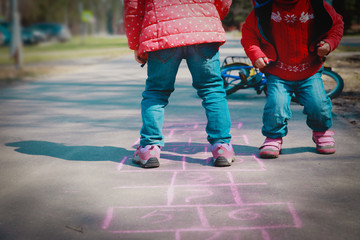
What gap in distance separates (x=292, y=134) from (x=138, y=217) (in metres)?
2.33

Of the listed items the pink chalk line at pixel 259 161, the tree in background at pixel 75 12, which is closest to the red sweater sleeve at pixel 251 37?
the pink chalk line at pixel 259 161

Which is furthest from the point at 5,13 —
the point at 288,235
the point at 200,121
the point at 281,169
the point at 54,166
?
the point at 288,235

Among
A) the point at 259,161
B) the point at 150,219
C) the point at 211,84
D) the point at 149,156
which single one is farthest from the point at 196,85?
the point at 150,219

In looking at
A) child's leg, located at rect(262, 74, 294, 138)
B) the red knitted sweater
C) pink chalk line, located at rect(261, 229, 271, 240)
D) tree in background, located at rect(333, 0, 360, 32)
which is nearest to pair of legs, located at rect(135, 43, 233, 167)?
child's leg, located at rect(262, 74, 294, 138)

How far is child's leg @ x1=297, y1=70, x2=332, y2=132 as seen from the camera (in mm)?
3477

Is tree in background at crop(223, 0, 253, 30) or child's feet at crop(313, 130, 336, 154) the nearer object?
child's feet at crop(313, 130, 336, 154)

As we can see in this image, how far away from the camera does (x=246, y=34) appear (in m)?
3.65

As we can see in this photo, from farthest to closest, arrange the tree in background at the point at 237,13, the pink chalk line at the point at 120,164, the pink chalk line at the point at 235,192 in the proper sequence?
the tree in background at the point at 237,13
the pink chalk line at the point at 120,164
the pink chalk line at the point at 235,192

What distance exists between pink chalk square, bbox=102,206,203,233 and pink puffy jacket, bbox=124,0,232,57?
117 centimetres

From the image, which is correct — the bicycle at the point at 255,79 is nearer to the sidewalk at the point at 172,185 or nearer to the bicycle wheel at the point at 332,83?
the bicycle wheel at the point at 332,83

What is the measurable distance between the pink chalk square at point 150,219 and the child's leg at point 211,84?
937 mm

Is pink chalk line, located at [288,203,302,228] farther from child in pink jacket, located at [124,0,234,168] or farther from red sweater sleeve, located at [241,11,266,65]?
red sweater sleeve, located at [241,11,266,65]

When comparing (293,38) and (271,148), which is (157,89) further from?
(293,38)

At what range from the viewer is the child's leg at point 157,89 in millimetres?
3176
